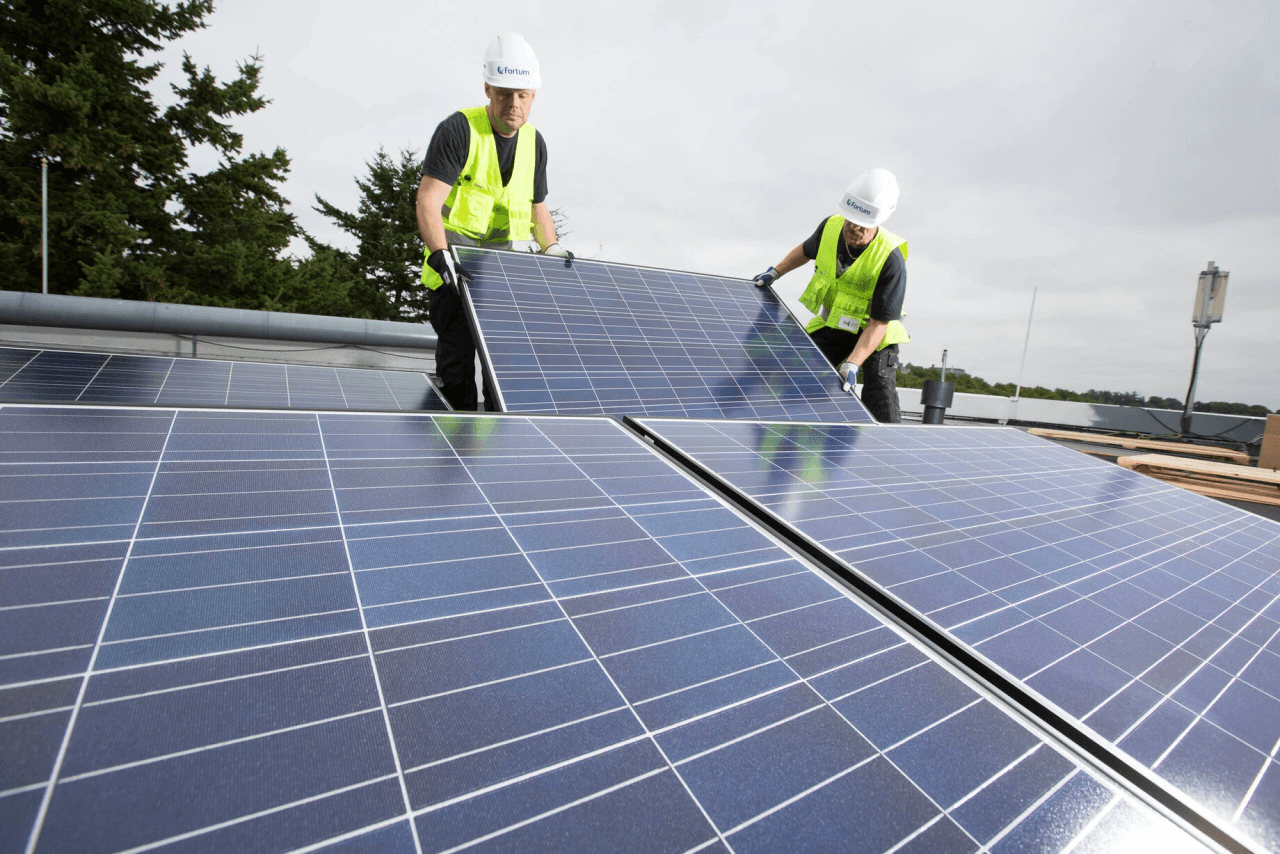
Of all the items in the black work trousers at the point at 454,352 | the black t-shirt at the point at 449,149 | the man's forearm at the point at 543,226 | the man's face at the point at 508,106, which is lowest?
the black work trousers at the point at 454,352

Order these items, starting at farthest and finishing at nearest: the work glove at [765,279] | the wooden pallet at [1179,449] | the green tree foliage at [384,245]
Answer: the green tree foliage at [384,245] < the wooden pallet at [1179,449] < the work glove at [765,279]

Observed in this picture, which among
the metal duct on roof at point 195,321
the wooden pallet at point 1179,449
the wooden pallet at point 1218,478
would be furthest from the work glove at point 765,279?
the wooden pallet at point 1179,449

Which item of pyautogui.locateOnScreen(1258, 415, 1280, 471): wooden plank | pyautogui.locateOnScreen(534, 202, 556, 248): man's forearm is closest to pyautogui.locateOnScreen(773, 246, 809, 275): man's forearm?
pyautogui.locateOnScreen(534, 202, 556, 248): man's forearm

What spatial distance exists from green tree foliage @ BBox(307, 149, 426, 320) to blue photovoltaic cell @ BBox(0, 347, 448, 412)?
24.7 meters

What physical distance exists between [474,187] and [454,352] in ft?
3.74

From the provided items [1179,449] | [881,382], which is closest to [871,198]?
[881,382]

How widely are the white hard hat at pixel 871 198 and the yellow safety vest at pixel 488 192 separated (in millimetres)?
2475

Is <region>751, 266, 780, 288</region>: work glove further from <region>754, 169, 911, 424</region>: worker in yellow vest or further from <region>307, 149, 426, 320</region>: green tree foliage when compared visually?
<region>307, 149, 426, 320</region>: green tree foliage

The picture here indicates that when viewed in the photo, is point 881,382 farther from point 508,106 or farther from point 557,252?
point 508,106

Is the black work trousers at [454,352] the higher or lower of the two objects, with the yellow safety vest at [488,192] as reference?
lower

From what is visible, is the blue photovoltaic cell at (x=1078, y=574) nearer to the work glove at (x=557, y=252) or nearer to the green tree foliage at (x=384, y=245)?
the work glove at (x=557, y=252)

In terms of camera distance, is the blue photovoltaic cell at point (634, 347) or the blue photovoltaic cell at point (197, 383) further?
the blue photovoltaic cell at point (634, 347)

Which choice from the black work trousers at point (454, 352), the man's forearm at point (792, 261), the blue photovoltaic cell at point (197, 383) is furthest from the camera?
the man's forearm at point (792, 261)

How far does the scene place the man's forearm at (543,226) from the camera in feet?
15.8
